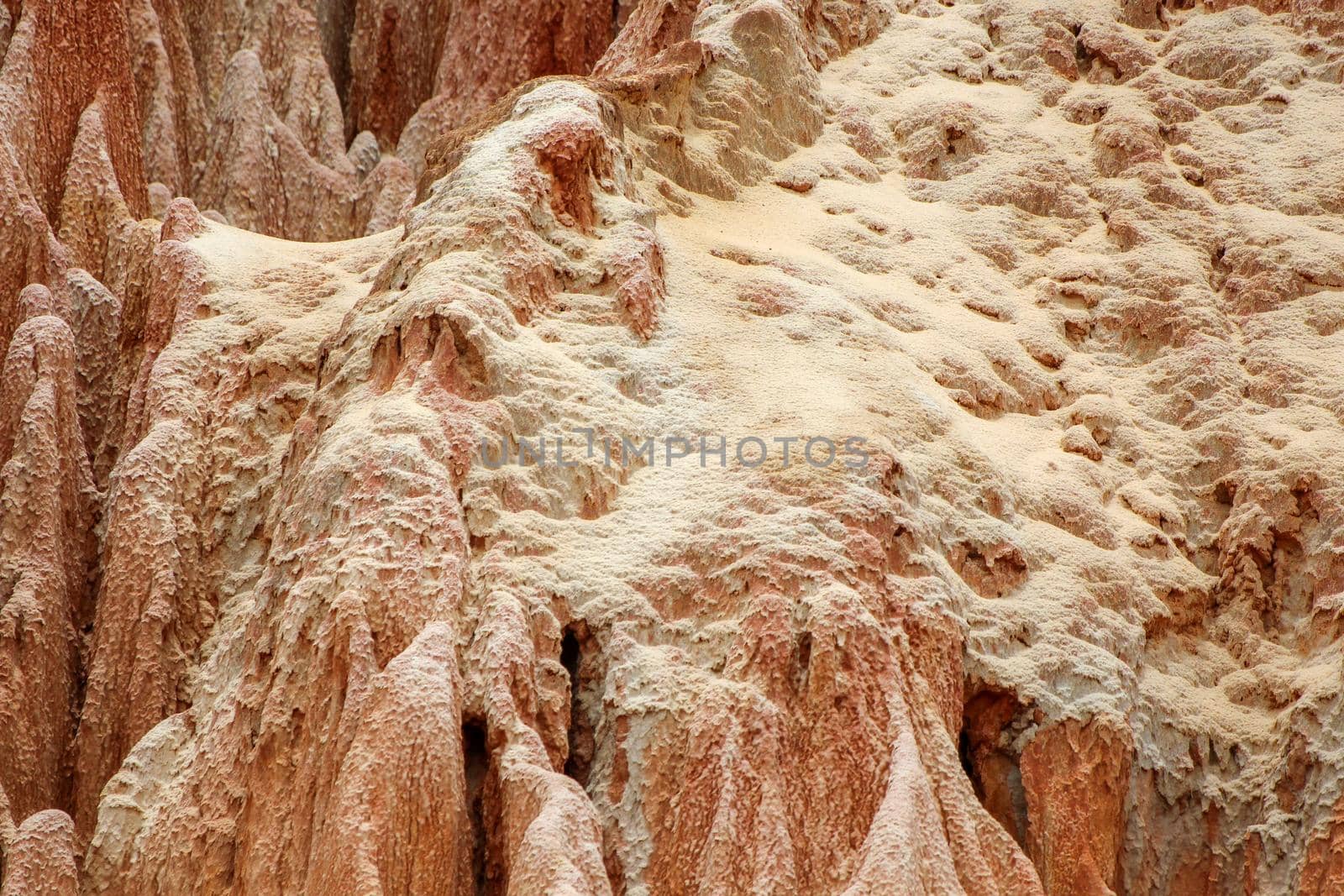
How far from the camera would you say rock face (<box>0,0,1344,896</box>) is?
625 cm

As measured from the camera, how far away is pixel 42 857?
6.84 meters

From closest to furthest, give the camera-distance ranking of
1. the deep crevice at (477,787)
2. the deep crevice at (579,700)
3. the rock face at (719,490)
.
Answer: the deep crevice at (477,787), the rock face at (719,490), the deep crevice at (579,700)

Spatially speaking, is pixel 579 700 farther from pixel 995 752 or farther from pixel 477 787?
pixel 995 752

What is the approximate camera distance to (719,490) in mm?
7051

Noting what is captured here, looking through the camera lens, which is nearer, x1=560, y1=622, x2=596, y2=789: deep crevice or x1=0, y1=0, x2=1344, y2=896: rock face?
x1=0, y1=0, x2=1344, y2=896: rock face

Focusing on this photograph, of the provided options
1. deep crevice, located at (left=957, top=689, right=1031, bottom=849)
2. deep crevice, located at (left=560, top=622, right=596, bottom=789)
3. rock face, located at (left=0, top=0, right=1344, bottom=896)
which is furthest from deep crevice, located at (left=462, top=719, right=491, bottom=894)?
deep crevice, located at (left=957, top=689, right=1031, bottom=849)

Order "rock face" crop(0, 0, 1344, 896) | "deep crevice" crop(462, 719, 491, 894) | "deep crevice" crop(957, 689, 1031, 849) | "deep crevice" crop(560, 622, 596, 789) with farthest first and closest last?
1. "deep crevice" crop(957, 689, 1031, 849)
2. "deep crevice" crop(560, 622, 596, 789)
3. "rock face" crop(0, 0, 1344, 896)
4. "deep crevice" crop(462, 719, 491, 894)

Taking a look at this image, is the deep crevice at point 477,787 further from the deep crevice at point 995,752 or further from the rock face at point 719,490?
the deep crevice at point 995,752

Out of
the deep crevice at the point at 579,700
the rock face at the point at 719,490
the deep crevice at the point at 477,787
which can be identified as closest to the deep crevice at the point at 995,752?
the rock face at the point at 719,490

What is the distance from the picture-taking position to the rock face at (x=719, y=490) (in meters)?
6.25

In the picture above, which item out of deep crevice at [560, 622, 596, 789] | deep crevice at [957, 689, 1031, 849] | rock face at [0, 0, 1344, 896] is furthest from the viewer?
deep crevice at [957, 689, 1031, 849]

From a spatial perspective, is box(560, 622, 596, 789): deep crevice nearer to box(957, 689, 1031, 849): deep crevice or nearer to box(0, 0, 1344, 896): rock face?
box(0, 0, 1344, 896): rock face

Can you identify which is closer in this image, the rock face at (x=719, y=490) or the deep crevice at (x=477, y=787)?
the deep crevice at (x=477, y=787)

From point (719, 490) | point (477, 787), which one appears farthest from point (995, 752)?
point (477, 787)
